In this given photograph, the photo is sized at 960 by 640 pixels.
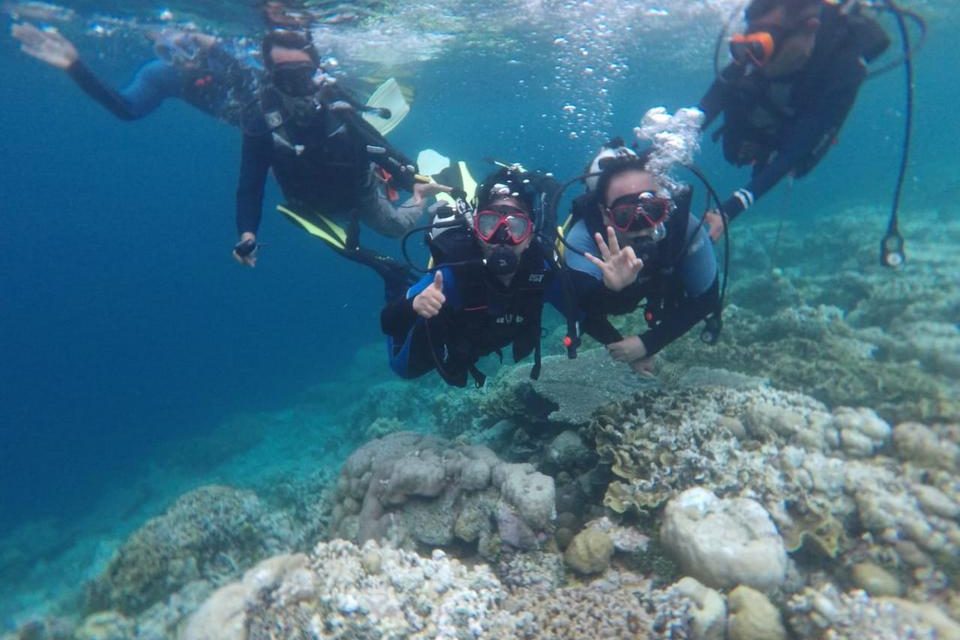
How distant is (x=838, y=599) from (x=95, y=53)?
952 inches

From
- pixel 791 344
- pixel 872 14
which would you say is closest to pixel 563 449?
pixel 791 344

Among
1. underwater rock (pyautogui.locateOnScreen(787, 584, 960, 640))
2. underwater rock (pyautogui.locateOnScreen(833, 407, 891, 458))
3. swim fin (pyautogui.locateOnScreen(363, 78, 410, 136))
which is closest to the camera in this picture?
underwater rock (pyautogui.locateOnScreen(787, 584, 960, 640))

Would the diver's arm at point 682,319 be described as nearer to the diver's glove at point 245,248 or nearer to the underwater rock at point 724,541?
the underwater rock at point 724,541

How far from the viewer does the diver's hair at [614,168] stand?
15.7 ft

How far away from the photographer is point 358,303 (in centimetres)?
5997

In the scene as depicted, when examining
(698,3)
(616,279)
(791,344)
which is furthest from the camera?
(698,3)

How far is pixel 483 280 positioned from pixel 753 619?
10.4 feet

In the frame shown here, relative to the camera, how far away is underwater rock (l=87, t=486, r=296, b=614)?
7.35 m

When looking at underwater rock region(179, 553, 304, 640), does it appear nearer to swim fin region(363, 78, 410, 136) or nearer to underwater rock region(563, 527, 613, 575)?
underwater rock region(563, 527, 613, 575)

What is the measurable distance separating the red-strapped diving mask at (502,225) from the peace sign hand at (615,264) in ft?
2.02

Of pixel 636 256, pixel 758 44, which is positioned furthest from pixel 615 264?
pixel 758 44

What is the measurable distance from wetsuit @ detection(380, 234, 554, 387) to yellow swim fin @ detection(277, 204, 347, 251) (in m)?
2.43

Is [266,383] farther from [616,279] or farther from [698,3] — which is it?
[616,279]

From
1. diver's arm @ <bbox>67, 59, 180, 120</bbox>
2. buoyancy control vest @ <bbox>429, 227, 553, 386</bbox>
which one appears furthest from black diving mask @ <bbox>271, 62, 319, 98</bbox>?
buoyancy control vest @ <bbox>429, 227, 553, 386</bbox>
